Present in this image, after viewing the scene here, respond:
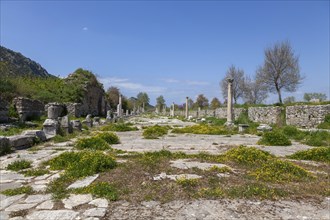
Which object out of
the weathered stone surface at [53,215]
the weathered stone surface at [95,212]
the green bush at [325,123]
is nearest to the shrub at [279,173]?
the weathered stone surface at [95,212]

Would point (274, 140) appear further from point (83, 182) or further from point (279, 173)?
point (83, 182)

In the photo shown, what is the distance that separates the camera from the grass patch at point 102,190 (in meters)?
4.47

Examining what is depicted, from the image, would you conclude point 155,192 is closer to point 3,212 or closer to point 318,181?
point 3,212

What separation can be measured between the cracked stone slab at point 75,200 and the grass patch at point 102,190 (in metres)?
0.14

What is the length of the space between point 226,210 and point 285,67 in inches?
1449

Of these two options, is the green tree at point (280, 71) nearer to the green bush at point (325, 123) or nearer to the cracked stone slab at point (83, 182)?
the green bush at point (325, 123)

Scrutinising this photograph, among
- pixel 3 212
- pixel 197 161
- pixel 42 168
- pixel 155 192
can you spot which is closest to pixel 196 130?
pixel 197 161

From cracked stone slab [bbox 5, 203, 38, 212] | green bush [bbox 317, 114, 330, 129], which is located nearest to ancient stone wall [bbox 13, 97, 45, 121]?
cracked stone slab [bbox 5, 203, 38, 212]

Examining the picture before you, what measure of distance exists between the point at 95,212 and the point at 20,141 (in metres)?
7.14

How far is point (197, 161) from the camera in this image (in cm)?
738

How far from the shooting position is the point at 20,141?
9.82 m

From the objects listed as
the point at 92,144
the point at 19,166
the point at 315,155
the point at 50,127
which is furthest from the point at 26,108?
the point at 315,155

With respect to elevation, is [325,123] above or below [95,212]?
above

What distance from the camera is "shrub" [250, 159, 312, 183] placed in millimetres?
5590
